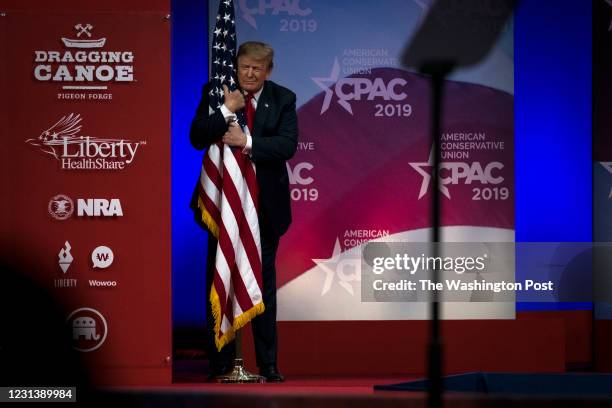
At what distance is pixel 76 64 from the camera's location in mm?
5152

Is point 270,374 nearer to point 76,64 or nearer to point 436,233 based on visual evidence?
point 76,64

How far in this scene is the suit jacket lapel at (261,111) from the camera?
5422 millimetres

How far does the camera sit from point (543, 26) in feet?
24.0

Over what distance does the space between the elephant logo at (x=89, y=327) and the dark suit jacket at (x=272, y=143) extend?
2.63ft

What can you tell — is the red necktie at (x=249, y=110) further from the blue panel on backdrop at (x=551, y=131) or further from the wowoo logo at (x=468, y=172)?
the blue panel on backdrop at (x=551, y=131)

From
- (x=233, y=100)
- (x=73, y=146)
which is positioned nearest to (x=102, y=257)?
(x=73, y=146)

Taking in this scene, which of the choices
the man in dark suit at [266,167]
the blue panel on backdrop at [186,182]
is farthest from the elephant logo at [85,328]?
the blue panel on backdrop at [186,182]

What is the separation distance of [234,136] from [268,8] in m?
1.84

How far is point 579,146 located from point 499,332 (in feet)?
5.45

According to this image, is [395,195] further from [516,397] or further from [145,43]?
[516,397]

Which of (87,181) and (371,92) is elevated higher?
(371,92)

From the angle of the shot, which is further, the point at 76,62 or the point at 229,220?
the point at 229,220

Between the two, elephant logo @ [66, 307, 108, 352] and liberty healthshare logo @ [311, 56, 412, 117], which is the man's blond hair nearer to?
liberty healthshare logo @ [311, 56, 412, 117]

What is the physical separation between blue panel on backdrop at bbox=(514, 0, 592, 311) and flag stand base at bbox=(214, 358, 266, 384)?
282cm
